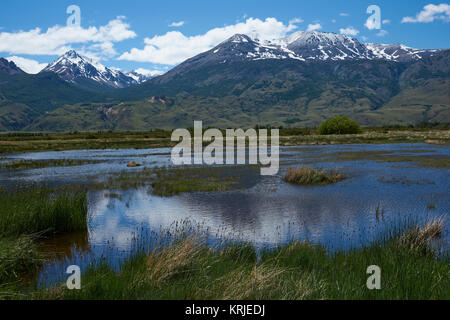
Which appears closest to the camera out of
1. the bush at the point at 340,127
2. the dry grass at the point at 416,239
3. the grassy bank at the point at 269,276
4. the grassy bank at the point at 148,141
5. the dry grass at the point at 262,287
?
the dry grass at the point at 262,287

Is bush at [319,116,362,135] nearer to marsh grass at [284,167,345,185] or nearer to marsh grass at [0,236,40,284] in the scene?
marsh grass at [284,167,345,185]

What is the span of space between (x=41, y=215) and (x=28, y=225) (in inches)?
40.8

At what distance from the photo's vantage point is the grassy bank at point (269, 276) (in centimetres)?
811

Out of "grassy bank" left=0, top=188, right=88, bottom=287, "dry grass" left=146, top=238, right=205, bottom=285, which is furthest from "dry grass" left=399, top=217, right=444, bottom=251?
"grassy bank" left=0, top=188, right=88, bottom=287

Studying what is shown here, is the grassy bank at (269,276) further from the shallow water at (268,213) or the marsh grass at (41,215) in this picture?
the marsh grass at (41,215)

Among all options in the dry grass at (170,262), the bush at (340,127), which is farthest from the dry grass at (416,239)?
the bush at (340,127)

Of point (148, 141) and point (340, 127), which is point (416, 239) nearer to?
point (148, 141)

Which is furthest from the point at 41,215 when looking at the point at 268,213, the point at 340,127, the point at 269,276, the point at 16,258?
the point at 340,127

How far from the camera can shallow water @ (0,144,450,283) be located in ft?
50.2

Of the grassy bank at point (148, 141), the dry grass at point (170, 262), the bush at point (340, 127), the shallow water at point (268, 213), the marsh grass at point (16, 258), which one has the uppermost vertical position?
the bush at point (340, 127)

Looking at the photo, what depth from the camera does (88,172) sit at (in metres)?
42.5

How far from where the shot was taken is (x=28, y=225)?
51.2ft
